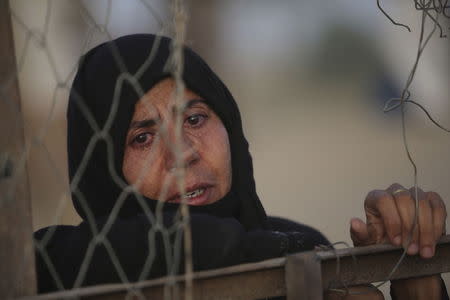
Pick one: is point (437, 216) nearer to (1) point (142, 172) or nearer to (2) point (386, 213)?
(2) point (386, 213)

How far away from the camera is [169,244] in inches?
80.3

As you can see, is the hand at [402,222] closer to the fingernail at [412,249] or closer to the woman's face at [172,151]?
the fingernail at [412,249]

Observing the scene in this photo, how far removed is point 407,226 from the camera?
214 cm

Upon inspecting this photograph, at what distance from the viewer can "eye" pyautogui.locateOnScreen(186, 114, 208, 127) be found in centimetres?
265

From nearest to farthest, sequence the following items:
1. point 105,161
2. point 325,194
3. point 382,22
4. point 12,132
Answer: point 12,132 → point 105,161 → point 325,194 → point 382,22

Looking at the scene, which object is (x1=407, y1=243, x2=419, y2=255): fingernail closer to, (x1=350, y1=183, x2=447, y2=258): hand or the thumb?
(x1=350, y1=183, x2=447, y2=258): hand

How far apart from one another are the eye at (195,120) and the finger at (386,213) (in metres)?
0.62

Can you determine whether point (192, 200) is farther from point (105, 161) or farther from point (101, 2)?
point (101, 2)

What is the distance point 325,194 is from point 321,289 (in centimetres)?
640

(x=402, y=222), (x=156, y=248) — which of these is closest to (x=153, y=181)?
(x=156, y=248)

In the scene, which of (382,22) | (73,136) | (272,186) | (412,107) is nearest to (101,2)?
(272,186)

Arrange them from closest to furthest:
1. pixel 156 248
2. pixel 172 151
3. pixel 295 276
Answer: pixel 295 276, pixel 156 248, pixel 172 151

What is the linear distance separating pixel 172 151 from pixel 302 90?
10201 mm

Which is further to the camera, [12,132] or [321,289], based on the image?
[321,289]
